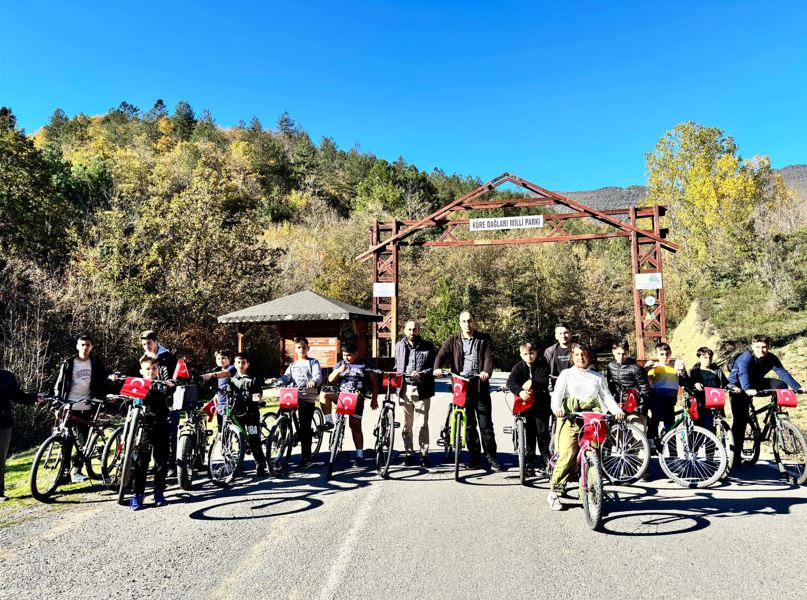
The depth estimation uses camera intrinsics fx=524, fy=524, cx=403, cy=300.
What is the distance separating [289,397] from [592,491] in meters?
3.82

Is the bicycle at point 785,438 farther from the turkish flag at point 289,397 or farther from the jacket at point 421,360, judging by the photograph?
the turkish flag at point 289,397

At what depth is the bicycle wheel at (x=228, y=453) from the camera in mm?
6230

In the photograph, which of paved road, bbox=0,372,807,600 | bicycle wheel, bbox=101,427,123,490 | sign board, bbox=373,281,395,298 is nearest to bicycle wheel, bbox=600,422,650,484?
paved road, bbox=0,372,807,600

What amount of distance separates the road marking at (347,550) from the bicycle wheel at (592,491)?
202cm

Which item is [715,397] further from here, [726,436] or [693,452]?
[693,452]

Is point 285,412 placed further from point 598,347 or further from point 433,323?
point 598,347

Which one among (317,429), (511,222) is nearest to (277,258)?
(511,222)

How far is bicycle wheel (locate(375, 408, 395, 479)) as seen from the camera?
6520 millimetres

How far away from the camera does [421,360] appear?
6.89 meters

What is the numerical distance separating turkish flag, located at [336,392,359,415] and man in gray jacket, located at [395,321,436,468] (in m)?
0.63

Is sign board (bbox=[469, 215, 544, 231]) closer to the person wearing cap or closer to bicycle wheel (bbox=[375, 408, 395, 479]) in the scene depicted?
bicycle wheel (bbox=[375, 408, 395, 479])

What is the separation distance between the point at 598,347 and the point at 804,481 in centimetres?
3660

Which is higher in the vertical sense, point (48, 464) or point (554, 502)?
point (48, 464)

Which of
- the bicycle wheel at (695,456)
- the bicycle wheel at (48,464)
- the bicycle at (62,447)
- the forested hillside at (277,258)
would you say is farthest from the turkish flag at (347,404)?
the forested hillside at (277,258)
